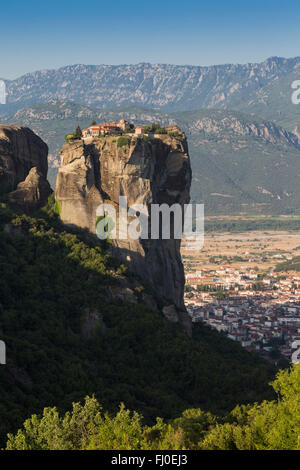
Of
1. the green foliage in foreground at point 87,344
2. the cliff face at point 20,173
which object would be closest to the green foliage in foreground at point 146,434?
the green foliage in foreground at point 87,344

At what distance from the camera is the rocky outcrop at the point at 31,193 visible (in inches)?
2564

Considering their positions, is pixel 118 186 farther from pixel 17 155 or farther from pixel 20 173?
pixel 17 155

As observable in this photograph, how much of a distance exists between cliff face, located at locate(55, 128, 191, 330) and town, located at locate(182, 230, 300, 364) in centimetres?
2766

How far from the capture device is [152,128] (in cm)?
7925

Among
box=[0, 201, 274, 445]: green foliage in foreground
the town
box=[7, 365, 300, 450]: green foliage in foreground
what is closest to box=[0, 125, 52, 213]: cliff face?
box=[0, 201, 274, 445]: green foliage in foreground

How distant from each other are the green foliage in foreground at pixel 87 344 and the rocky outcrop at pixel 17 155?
5179 millimetres

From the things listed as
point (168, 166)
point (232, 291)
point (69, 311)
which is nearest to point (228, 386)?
point (69, 311)

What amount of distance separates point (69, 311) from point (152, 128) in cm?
3216

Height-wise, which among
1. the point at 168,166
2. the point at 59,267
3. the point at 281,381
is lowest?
the point at 281,381

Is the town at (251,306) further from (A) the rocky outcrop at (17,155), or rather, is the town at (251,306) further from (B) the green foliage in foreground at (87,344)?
(A) the rocky outcrop at (17,155)

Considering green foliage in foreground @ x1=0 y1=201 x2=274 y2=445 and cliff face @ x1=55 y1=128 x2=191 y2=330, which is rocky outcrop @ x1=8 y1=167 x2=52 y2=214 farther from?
green foliage in foreground @ x1=0 y1=201 x2=274 y2=445

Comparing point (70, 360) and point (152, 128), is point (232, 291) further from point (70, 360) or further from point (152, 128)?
point (70, 360)

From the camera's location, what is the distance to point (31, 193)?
66.1 meters

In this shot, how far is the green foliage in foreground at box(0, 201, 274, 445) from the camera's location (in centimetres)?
4272
